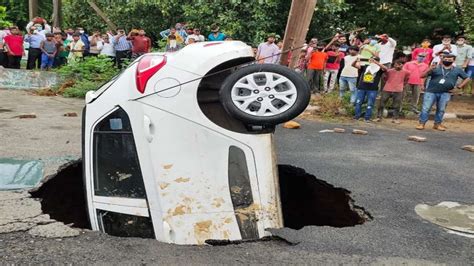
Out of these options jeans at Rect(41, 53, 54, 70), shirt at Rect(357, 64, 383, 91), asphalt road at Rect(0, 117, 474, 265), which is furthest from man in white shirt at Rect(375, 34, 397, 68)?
jeans at Rect(41, 53, 54, 70)

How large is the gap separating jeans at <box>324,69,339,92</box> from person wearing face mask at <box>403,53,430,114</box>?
1995 mm

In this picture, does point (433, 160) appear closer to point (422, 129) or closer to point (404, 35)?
point (422, 129)

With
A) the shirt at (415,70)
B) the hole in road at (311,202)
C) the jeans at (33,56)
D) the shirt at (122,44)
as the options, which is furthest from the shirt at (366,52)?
the jeans at (33,56)

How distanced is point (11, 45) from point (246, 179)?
14.1m

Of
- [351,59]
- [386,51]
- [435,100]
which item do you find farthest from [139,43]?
[435,100]

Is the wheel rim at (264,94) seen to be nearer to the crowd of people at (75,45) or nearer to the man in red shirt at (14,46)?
the crowd of people at (75,45)

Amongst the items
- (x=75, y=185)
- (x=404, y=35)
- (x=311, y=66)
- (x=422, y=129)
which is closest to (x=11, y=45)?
(x=311, y=66)

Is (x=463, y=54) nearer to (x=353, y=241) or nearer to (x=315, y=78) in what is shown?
(x=315, y=78)

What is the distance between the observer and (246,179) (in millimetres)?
3268

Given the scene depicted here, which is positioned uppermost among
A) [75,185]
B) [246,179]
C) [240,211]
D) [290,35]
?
[290,35]

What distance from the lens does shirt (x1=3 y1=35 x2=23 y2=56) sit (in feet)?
48.6

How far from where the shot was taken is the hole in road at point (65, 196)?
477 centimetres

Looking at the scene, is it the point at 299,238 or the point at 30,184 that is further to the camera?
the point at 30,184

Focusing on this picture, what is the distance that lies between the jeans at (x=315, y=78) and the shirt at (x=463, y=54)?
3.54 meters
